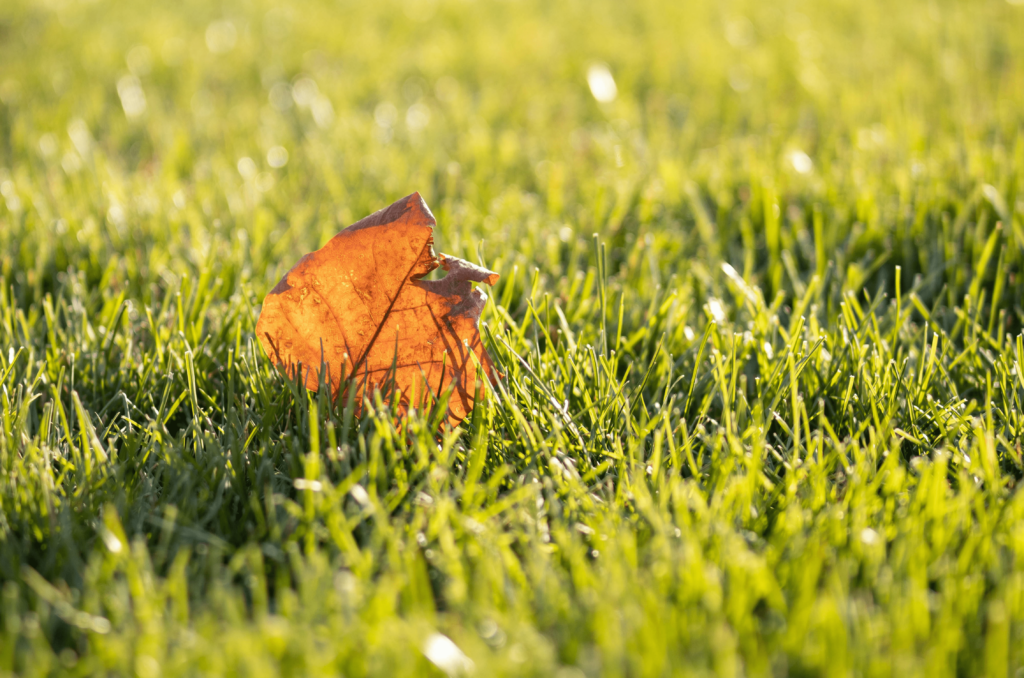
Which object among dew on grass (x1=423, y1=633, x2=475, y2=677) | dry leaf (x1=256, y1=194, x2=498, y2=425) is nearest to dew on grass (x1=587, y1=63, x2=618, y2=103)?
dry leaf (x1=256, y1=194, x2=498, y2=425)

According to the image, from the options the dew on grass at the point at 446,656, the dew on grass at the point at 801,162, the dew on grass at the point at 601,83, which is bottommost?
the dew on grass at the point at 446,656

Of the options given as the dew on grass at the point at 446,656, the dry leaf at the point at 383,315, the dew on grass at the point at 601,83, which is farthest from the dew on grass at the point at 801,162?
the dew on grass at the point at 446,656

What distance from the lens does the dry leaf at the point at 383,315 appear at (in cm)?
129

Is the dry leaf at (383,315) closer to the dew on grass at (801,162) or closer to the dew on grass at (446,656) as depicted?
the dew on grass at (446,656)

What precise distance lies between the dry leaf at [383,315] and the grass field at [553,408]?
70 mm

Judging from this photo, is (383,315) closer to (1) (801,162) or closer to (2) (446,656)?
(2) (446,656)

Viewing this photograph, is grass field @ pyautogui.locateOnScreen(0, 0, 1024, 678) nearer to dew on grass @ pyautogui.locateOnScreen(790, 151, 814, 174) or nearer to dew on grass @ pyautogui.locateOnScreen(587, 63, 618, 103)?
dew on grass @ pyautogui.locateOnScreen(790, 151, 814, 174)

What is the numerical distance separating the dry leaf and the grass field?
0.07 meters

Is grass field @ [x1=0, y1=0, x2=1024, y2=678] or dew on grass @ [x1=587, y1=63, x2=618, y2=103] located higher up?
dew on grass @ [x1=587, y1=63, x2=618, y2=103]

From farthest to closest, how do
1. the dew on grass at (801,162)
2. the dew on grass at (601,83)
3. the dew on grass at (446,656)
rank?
1. the dew on grass at (601,83)
2. the dew on grass at (801,162)
3. the dew on grass at (446,656)

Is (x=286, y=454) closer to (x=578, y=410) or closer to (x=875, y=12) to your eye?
(x=578, y=410)

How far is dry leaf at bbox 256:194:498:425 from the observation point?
50.9 inches

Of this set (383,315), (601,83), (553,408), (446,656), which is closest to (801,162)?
(601,83)

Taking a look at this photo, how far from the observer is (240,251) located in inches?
79.6
